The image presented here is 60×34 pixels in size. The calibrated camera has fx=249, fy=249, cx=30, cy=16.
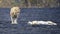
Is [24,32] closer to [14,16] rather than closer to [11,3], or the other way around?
[14,16]

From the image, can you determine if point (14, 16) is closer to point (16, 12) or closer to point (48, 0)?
point (16, 12)

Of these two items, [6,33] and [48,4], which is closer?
[6,33]

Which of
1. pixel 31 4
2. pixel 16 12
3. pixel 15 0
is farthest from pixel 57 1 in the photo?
pixel 16 12

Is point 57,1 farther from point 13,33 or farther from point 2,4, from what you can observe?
point 13,33

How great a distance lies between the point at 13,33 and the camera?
203 inches

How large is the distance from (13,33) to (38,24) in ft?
5.28

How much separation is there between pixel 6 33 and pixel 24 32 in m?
0.40

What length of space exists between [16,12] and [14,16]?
0.12 m

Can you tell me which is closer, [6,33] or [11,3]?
Result: [6,33]

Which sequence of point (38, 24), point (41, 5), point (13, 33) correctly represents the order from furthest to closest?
point (41, 5) → point (38, 24) → point (13, 33)

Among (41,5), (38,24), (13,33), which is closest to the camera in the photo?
(13,33)

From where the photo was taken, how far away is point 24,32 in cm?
532

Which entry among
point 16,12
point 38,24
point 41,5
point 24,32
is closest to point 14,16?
point 16,12

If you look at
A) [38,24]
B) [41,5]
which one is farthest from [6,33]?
[41,5]
